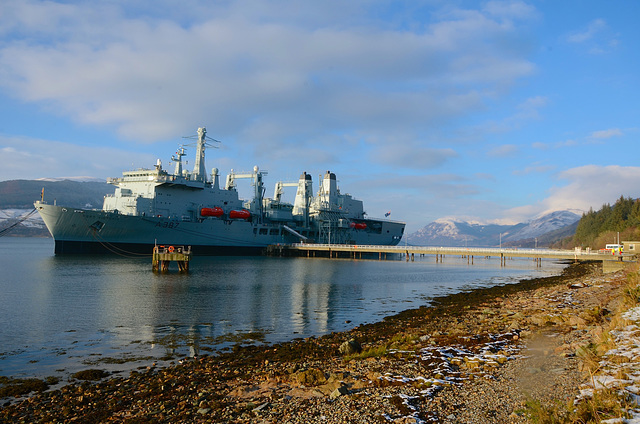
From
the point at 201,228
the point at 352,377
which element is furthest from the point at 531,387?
the point at 201,228

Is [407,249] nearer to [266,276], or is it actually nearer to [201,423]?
[266,276]

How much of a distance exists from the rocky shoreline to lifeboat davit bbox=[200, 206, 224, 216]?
173ft

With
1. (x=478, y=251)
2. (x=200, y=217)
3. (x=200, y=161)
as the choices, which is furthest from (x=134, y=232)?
(x=478, y=251)

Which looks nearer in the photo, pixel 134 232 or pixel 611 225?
pixel 134 232

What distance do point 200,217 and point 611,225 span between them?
7717cm

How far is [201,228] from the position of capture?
6366cm

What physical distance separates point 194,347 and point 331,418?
27.2 feet

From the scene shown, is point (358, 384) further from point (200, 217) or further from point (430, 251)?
point (430, 251)

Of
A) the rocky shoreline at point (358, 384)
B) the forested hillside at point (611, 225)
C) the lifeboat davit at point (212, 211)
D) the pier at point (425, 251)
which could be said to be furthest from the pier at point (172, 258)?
the forested hillside at point (611, 225)

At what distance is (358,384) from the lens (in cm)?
827

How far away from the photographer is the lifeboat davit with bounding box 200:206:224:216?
64.1 m

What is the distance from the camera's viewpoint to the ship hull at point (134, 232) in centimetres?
5369

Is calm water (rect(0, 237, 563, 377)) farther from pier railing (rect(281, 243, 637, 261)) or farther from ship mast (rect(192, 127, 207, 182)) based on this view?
ship mast (rect(192, 127, 207, 182))

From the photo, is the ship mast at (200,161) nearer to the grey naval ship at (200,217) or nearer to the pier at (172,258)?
the grey naval ship at (200,217)
